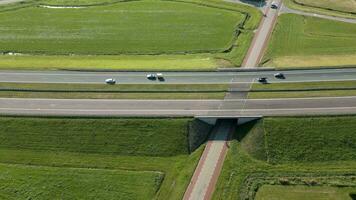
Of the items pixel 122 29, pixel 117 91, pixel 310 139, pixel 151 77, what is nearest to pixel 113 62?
pixel 151 77

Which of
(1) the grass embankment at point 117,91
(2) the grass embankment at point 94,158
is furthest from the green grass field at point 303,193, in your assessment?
(1) the grass embankment at point 117,91

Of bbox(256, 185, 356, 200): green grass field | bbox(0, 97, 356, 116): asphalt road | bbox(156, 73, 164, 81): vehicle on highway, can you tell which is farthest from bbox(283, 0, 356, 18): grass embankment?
bbox(256, 185, 356, 200): green grass field

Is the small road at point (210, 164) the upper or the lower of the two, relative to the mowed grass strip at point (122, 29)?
lower

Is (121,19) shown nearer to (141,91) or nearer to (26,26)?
(26,26)

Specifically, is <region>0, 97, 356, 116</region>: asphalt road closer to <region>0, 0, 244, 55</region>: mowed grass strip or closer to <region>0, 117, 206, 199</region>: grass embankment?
<region>0, 117, 206, 199</region>: grass embankment

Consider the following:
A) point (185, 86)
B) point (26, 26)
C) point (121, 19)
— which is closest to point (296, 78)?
point (185, 86)

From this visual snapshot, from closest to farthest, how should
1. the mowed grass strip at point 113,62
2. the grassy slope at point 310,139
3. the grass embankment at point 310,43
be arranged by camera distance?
the grassy slope at point 310,139 < the mowed grass strip at point 113,62 < the grass embankment at point 310,43

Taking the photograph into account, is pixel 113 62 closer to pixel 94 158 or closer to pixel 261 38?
pixel 94 158

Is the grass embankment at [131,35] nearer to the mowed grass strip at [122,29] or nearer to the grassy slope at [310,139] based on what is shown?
the mowed grass strip at [122,29]
